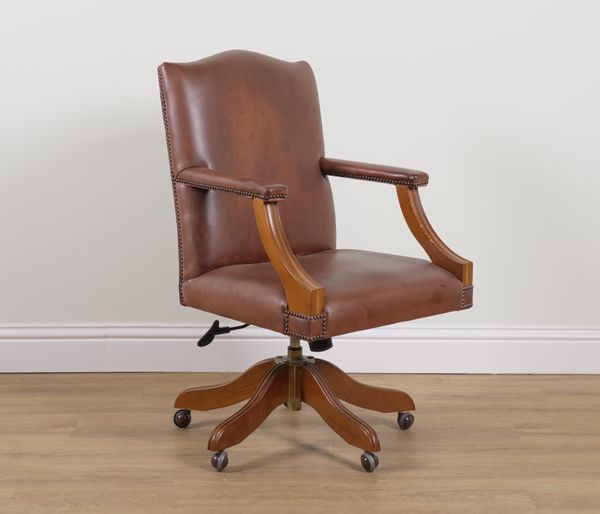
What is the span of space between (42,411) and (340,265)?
3.52ft

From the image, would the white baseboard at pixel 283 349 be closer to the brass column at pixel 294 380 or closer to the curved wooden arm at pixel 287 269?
the brass column at pixel 294 380

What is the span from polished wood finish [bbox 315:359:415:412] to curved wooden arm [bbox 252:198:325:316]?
1.82 feet

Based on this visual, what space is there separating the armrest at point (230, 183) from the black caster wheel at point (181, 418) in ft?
2.29

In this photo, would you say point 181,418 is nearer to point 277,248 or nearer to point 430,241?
point 277,248

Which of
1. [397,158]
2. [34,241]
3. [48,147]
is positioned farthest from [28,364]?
[397,158]

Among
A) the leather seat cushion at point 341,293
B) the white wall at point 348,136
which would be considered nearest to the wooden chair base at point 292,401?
the leather seat cushion at point 341,293

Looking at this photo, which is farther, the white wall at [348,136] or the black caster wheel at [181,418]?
the white wall at [348,136]

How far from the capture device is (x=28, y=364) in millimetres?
3348

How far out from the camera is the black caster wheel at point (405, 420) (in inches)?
110

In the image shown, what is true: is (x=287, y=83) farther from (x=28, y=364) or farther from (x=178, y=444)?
(x=28, y=364)

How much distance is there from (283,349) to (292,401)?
71 centimetres

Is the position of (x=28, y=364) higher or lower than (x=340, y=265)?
lower

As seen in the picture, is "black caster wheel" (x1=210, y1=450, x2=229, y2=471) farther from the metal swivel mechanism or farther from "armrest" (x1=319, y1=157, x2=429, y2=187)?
"armrest" (x1=319, y1=157, x2=429, y2=187)

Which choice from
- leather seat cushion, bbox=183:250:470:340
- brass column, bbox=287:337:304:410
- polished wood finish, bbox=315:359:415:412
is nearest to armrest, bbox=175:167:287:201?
leather seat cushion, bbox=183:250:470:340
